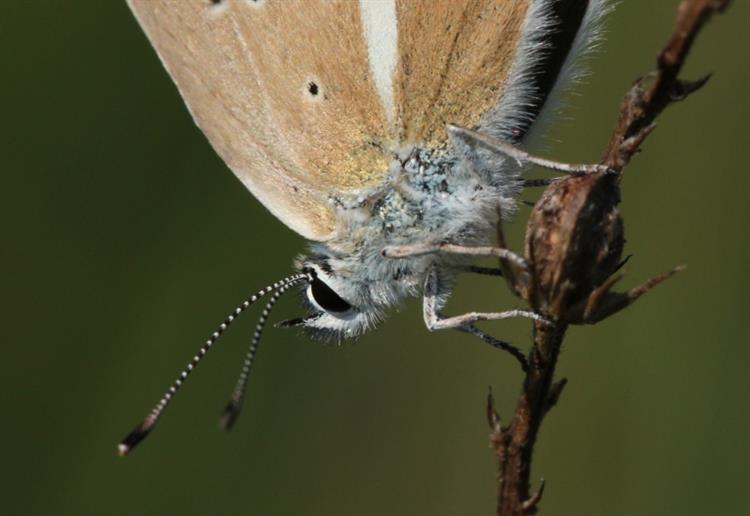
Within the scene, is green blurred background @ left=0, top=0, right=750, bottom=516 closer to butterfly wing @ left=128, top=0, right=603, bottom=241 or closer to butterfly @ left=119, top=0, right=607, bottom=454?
butterfly @ left=119, top=0, right=607, bottom=454

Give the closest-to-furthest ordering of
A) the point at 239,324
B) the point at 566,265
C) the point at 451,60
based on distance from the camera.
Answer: the point at 566,265, the point at 451,60, the point at 239,324

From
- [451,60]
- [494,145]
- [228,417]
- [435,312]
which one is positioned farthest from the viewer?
[228,417]

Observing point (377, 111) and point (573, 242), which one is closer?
point (573, 242)

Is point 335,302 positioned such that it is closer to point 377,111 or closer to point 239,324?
point 377,111

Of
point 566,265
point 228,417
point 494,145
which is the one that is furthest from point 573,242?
point 228,417

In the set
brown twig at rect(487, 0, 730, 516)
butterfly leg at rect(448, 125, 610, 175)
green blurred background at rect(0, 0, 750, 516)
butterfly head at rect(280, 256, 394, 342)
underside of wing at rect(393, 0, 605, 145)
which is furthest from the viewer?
green blurred background at rect(0, 0, 750, 516)

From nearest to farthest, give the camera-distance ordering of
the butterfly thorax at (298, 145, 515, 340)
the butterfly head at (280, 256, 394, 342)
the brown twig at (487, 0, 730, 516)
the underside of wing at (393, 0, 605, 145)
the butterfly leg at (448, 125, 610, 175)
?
the brown twig at (487, 0, 730, 516)
the butterfly leg at (448, 125, 610, 175)
the underside of wing at (393, 0, 605, 145)
the butterfly thorax at (298, 145, 515, 340)
the butterfly head at (280, 256, 394, 342)

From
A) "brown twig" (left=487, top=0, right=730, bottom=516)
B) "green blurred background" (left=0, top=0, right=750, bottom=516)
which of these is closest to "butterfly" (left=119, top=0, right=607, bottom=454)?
"brown twig" (left=487, top=0, right=730, bottom=516)
